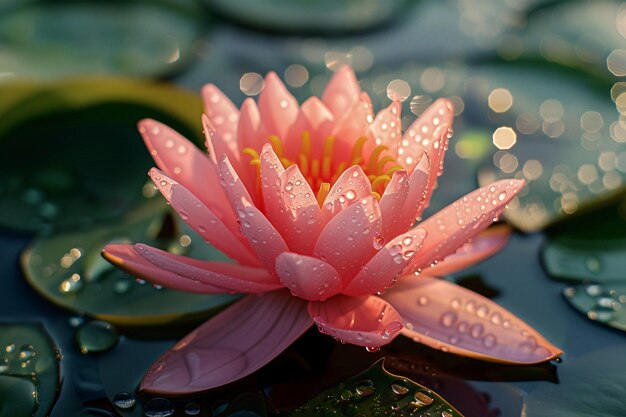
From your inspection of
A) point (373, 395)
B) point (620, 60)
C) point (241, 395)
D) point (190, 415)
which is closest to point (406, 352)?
point (373, 395)

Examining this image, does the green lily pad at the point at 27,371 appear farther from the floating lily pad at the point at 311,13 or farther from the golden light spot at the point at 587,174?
the floating lily pad at the point at 311,13

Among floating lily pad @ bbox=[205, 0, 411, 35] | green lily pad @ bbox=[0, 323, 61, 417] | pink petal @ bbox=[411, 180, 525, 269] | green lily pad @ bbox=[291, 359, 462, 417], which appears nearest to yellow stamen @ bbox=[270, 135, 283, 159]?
pink petal @ bbox=[411, 180, 525, 269]

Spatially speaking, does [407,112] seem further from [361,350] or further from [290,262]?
[290,262]

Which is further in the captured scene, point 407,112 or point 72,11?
point 72,11

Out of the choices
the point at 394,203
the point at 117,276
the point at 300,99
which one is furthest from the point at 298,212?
the point at 300,99

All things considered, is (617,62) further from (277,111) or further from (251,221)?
(251,221)

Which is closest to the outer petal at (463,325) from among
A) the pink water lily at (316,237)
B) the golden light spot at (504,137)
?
the pink water lily at (316,237)

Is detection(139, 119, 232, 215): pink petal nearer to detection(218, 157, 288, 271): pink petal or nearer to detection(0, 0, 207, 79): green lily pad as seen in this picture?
detection(218, 157, 288, 271): pink petal
